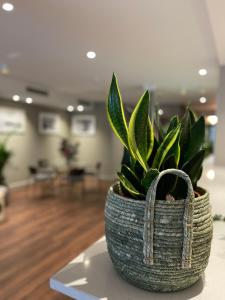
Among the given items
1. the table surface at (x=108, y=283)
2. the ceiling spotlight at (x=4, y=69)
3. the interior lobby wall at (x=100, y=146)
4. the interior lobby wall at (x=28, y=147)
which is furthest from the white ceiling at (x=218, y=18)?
the interior lobby wall at (x=100, y=146)

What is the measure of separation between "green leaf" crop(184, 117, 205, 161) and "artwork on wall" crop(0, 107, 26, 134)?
6.57 metres

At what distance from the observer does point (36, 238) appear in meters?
3.56

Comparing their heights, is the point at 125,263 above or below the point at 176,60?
below

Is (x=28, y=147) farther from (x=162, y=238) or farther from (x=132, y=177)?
(x=162, y=238)

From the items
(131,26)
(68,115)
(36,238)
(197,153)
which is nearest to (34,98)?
(68,115)

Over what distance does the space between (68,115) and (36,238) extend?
6.08 m

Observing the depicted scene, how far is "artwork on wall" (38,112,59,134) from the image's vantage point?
784cm

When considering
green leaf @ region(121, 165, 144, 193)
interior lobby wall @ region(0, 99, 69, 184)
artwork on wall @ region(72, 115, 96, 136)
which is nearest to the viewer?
green leaf @ region(121, 165, 144, 193)

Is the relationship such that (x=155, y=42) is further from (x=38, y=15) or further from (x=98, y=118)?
(x=98, y=118)

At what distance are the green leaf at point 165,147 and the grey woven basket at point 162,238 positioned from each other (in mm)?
83

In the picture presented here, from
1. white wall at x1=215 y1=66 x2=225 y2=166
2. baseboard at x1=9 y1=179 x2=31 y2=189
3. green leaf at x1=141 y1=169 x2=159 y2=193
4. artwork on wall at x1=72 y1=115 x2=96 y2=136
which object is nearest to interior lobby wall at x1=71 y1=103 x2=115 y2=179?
artwork on wall at x1=72 y1=115 x2=96 y2=136

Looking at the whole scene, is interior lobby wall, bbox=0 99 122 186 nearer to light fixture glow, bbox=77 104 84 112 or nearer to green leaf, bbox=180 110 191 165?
light fixture glow, bbox=77 104 84 112

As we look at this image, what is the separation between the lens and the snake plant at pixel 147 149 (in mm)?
672

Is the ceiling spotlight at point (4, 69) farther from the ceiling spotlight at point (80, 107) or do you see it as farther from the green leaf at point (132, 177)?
the green leaf at point (132, 177)
